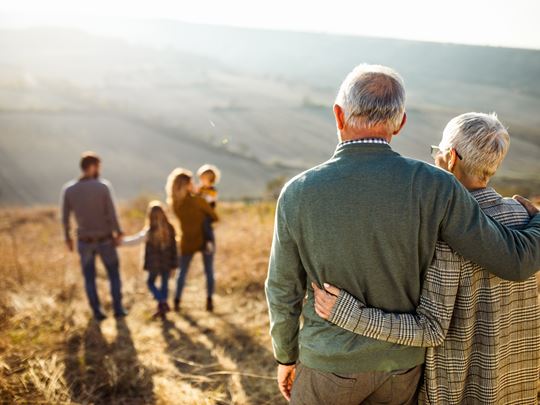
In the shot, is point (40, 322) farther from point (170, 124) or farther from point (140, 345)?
point (170, 124)

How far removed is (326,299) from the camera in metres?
1.55

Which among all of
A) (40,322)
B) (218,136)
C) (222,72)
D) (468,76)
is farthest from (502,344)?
(222,72)

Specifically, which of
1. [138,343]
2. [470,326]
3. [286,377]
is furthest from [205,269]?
[470,326]

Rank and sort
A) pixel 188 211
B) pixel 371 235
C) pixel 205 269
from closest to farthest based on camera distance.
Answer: pixel 371 235, pixel 188 211, pixel 205 269

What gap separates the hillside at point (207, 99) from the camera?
858 cm

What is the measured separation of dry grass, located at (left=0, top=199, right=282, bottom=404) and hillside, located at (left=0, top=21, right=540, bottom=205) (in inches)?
112

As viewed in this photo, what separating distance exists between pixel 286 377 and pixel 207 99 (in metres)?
47.0

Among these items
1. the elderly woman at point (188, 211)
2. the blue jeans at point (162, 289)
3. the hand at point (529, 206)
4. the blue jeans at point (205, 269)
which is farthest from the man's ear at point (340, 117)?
the blue jeans at point (162, 289)

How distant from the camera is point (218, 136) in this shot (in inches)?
1795

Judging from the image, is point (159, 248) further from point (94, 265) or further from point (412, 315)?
point (412, 315)

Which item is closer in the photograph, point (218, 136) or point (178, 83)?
point (218, 136)

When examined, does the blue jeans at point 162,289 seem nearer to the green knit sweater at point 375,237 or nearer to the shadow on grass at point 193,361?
the shadow on grass at point 193,361

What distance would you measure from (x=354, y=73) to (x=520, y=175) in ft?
27.6

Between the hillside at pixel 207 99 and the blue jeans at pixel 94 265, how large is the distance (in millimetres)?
3716
